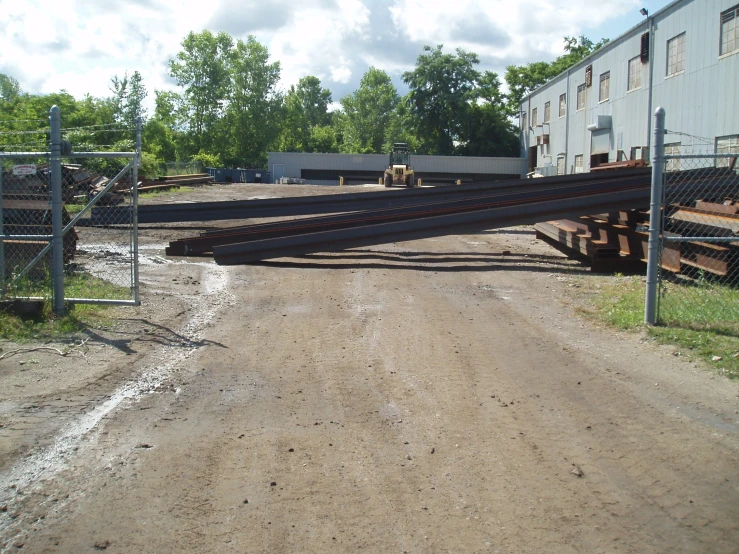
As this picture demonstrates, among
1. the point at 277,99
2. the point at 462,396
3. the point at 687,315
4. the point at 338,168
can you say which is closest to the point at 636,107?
the point at 687,315

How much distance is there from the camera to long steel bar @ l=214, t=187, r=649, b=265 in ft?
45.9

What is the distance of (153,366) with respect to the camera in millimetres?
7367

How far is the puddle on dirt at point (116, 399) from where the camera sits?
4.77 metres

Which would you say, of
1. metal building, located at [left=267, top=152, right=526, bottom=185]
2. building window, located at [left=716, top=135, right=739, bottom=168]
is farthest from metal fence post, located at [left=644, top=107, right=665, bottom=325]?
metal building, located at [left=267, top=152, right=526, bottom=185]

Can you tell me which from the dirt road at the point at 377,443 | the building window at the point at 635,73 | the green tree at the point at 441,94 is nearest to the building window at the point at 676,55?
the building window at the point at 635,73

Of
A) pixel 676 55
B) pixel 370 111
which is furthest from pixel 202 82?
pixel 676 55

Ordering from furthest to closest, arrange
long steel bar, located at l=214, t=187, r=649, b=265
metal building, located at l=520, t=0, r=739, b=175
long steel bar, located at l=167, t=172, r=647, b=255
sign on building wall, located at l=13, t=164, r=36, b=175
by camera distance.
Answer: metal building, located at l=520, t=0, r=739, b=175, long steel bar, located at l=167, t=172, r=647, b=255, long steel bar, located at l=214, t=187, r=649, b=265, sign on building wall, located at l=13, t=164, r=36, b=175

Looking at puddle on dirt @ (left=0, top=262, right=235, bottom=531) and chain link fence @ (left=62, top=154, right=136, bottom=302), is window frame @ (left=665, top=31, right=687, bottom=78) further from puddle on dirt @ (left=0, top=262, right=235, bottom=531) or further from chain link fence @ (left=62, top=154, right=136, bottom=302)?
puddle on dirt @ (left=0, top=262, right=235, bottom=531)

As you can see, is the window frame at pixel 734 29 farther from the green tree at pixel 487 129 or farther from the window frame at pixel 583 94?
the green tree at pixel 487 129

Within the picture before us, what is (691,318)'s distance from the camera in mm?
8891

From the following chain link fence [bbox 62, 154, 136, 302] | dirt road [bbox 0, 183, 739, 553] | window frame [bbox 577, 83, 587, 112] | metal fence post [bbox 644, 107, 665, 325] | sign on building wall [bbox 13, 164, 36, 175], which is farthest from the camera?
window frame [bbox 577, 83, 587, 112]

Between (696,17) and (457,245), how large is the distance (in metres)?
11.8

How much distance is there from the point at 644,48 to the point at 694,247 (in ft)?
56.1

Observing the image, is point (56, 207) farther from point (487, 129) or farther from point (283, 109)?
point (283, 109)
